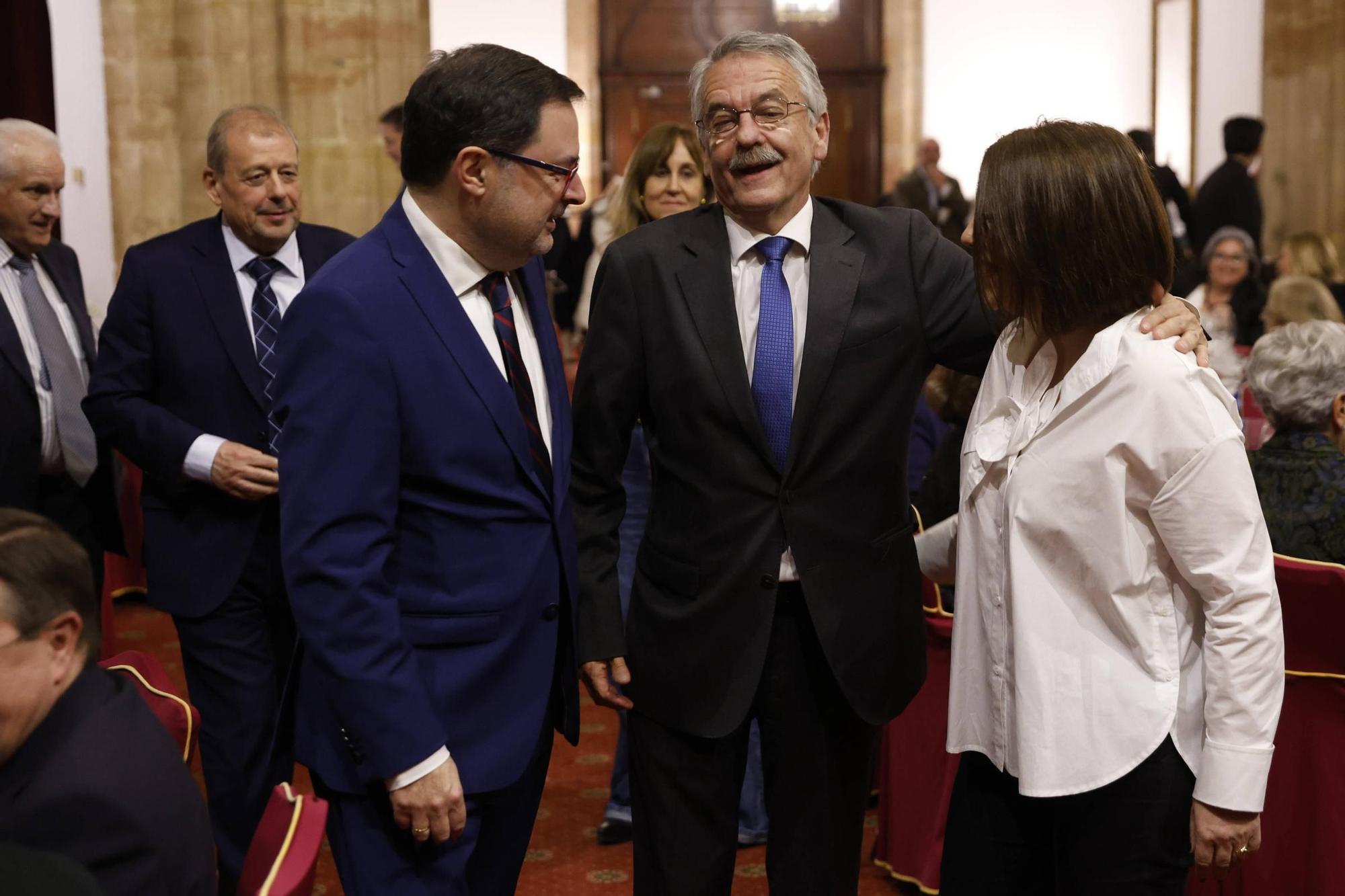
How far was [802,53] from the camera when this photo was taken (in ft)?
7.23

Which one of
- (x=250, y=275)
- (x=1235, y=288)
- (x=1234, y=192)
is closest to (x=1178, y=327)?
(x=250, y=275)

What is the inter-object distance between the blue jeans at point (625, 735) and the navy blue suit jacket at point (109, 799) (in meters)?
2.09

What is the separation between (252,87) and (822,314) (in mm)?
5894

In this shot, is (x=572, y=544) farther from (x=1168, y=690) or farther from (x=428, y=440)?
(x=1168, y=690)

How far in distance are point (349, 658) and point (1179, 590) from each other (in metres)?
1.03

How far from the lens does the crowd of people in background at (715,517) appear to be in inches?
67.2

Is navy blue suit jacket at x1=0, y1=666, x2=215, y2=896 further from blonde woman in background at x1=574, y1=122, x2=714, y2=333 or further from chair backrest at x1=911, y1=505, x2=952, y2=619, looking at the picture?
blonde woman in background at x1=574, y1=122, x2=714, y2=333

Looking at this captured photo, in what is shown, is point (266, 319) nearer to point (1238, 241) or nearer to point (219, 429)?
point (219, 429)

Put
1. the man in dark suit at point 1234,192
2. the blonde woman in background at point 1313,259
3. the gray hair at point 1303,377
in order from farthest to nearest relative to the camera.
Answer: the man in dark suit at point 1234,192
the blonde woman in background at point 1313,259
the gray hair at point 1303,377

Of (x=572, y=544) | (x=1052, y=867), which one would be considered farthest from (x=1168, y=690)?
(x=572, y=544)

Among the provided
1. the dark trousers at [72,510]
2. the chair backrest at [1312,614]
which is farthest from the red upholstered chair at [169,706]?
the chair backrest at [1312,614]

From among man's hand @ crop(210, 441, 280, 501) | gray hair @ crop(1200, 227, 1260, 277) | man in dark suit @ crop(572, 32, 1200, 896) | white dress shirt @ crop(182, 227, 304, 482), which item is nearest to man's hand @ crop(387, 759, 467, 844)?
man in dark suit @ crop(572, 32, 1200, 896)

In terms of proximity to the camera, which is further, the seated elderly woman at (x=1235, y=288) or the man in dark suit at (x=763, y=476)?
the seated elderly woman at (x=1235, y=288)

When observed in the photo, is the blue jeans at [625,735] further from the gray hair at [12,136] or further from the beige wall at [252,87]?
the beige wall at [252,87]
